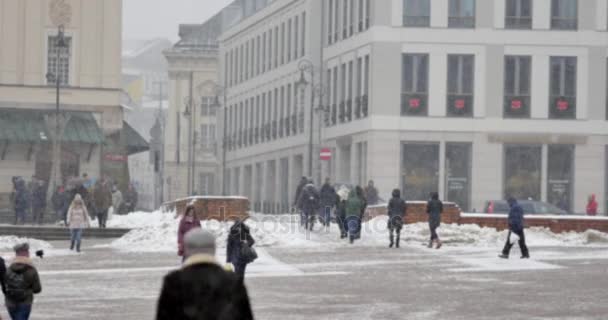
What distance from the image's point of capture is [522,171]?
68.0 m

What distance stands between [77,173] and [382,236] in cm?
2758

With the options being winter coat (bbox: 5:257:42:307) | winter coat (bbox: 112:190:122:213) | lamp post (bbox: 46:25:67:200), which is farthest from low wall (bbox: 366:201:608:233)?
winter coat (bbox: 5:257:42:307)

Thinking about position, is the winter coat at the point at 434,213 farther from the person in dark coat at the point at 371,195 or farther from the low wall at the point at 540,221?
the person in dark coat at the point at 371,195

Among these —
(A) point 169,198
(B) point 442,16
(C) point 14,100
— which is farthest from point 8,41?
(A) point 169,198

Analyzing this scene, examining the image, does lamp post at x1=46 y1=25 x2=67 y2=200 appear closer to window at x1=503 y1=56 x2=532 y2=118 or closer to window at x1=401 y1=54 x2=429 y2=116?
window at x1=401 y1=54 x2=429 y2=116

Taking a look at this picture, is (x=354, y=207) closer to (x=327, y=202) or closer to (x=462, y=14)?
(x=327, y=202)

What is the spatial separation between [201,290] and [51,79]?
61.0 meters

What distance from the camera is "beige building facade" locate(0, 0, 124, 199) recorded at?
229ft

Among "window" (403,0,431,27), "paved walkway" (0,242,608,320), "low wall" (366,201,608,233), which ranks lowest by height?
"paved walkway" (0,242,608,320)

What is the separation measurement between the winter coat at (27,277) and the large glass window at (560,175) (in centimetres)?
5288

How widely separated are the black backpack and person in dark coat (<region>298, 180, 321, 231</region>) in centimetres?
3108

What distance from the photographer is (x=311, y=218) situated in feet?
157

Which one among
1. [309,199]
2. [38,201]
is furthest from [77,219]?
[38,201]

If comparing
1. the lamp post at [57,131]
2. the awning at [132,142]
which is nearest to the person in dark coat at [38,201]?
the lamp post at [57,131]
